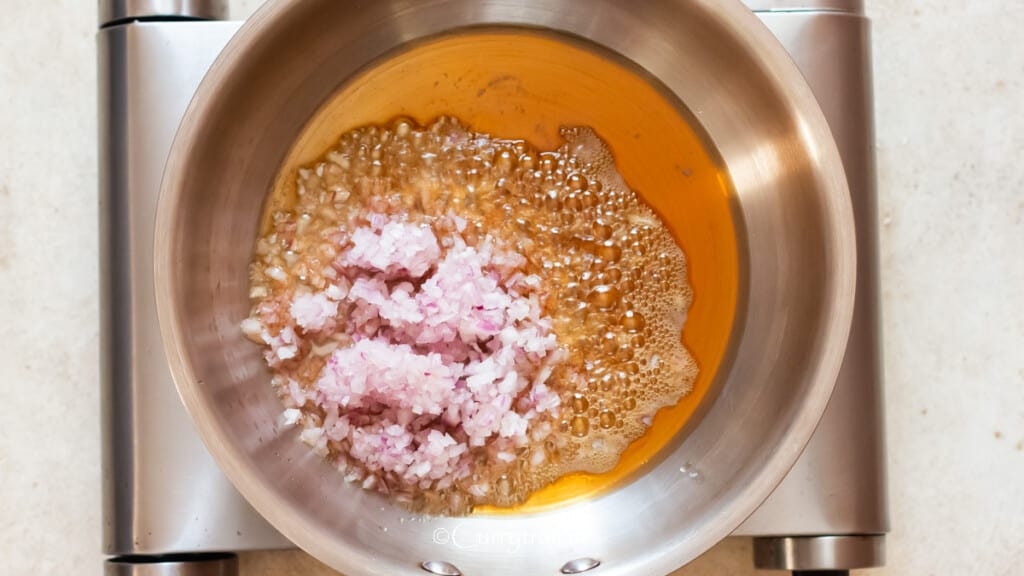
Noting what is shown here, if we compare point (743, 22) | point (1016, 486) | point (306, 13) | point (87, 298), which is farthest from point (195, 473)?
Result: point (1016, 486)

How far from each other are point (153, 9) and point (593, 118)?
0.36m

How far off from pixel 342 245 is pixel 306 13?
0.18m

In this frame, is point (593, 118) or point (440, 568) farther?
point (593, 118)

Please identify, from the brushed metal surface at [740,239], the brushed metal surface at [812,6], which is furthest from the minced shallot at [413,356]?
the brushed metal surface at [812,6]

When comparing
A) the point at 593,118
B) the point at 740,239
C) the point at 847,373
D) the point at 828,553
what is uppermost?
the point at 593,118

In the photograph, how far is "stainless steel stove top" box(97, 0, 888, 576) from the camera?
0.70 metres

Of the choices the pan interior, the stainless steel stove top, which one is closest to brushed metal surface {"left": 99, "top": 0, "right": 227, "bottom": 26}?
the stainless steel stove top

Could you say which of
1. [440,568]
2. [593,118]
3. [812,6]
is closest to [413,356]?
[440,568]

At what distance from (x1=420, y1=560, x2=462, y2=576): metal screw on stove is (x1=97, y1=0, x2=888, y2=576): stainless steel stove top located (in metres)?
0.11

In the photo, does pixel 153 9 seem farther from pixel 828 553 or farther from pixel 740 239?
pixel 828 553

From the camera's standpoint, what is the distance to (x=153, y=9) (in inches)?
27.6

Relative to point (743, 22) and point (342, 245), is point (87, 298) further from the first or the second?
point (743, 22)

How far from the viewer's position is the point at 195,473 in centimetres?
70

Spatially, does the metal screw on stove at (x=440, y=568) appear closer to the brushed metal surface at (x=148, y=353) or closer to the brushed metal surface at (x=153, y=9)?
the brushed metal surface at (x=148, y=353)
